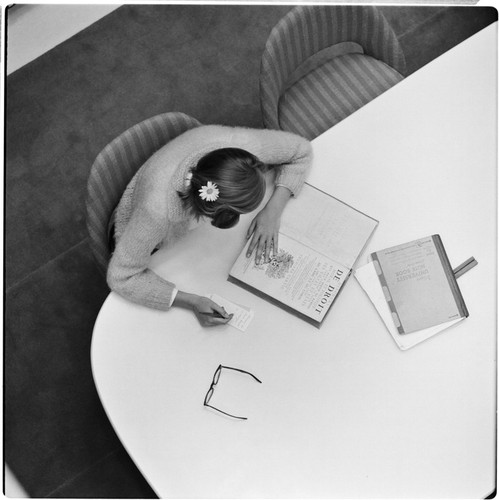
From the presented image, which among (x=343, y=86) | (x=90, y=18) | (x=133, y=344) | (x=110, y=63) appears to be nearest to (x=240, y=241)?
(x=133, y=344)

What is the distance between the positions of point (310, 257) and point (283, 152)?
280 mm

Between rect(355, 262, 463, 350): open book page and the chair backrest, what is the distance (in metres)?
0.61

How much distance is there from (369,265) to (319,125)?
0.56m

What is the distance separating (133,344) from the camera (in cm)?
137

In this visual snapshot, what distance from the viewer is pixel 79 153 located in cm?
218

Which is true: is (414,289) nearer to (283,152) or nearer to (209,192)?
(283,152)

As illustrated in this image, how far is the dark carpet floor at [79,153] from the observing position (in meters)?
1.97

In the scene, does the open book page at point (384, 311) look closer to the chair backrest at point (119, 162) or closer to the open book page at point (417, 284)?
the open book page at point (417, 284)

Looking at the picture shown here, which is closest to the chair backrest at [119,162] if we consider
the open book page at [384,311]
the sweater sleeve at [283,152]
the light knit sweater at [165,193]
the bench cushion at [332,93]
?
the light knit sweater at [165,193]

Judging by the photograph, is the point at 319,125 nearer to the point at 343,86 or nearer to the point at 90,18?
the point at 343,86

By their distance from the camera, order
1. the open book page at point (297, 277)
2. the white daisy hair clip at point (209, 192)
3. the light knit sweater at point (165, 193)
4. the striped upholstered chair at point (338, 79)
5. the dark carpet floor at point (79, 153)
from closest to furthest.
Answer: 1. the white daisy hair clip at point (209, 192)
2. the light knit sweater at point (165, 193)
3. the open book page at point (297, 277)
4. the striped upholstered chair at point (338, 79)
5. the dark carpet floor at point (79, 153)

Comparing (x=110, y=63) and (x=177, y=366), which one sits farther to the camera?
(x=110, y=63)

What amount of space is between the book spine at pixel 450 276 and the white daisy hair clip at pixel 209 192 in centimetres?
62

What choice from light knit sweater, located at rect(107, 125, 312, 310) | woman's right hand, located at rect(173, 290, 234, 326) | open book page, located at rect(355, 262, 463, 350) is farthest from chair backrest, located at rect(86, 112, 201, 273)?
open book page, located at rect(355, 262, 463, 350)
